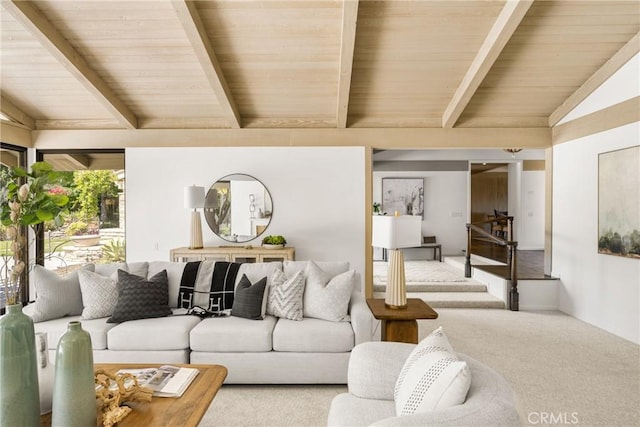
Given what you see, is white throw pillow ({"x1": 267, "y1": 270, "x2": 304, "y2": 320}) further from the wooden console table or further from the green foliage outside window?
the green foliage outside window

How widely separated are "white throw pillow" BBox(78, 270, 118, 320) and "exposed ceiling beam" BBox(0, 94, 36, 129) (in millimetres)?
2900

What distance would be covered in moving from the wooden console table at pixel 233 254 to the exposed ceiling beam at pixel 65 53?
1.88m

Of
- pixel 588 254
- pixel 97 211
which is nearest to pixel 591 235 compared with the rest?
pixel 588 254

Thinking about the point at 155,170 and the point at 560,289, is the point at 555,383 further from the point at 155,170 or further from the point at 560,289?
the point at 155,170

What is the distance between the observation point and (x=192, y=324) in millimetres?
2945

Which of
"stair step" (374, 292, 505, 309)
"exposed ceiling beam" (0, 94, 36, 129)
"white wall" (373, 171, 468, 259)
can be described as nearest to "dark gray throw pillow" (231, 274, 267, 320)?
"stair step" (374, 292, 505, 309)

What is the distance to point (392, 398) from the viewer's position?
179 cm

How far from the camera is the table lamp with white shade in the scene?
8.91 ft

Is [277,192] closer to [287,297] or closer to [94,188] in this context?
[287,297]

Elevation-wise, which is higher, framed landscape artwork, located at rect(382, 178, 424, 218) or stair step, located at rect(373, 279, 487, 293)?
framed landscape artwork, located at rect(382, 178, 424, 218)

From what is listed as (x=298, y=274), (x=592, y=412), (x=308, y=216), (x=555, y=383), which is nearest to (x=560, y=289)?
(x=555, y=383)

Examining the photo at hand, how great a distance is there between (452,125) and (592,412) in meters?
3.49

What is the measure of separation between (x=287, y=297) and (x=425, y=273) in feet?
12.6

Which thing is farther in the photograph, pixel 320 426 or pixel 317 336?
pixel 317 336
